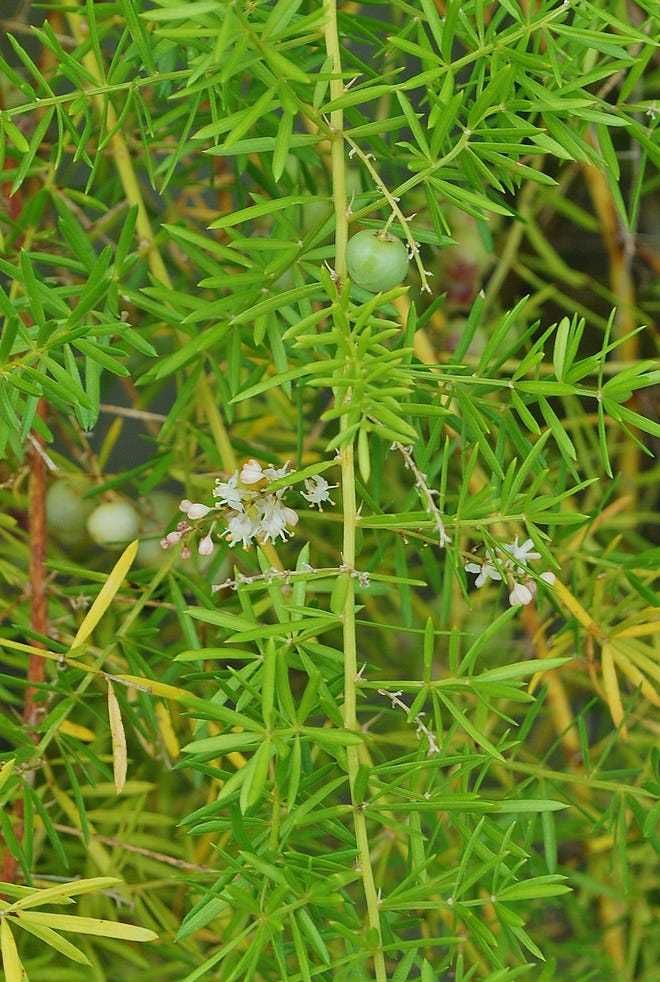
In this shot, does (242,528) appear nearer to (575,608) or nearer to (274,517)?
(274,517)

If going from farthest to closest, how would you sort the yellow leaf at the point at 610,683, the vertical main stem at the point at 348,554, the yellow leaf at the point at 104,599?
the yellow leaf at the point at 610,683
the yellow leaf at the point at 104,599
the vertical main stem at the point at 348,554

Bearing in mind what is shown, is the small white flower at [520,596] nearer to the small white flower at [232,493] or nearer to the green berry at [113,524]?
the small white flower at [232,493]

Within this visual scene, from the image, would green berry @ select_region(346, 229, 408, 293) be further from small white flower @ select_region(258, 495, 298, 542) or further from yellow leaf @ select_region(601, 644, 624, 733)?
yellow leaf @ select_region(601, 644, 624, 733)

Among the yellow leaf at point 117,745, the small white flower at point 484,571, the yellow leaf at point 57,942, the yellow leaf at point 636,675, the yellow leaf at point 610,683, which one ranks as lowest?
the yellow leaf at point 636,675

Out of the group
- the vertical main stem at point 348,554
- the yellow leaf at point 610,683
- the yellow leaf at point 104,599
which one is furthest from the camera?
the yellow leaf at point 610,683

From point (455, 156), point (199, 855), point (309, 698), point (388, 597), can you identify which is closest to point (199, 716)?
point (309, 698)


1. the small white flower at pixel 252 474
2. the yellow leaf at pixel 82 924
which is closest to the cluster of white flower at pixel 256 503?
the small white flower at pixel 252 474

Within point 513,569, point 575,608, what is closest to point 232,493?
point 513,569
